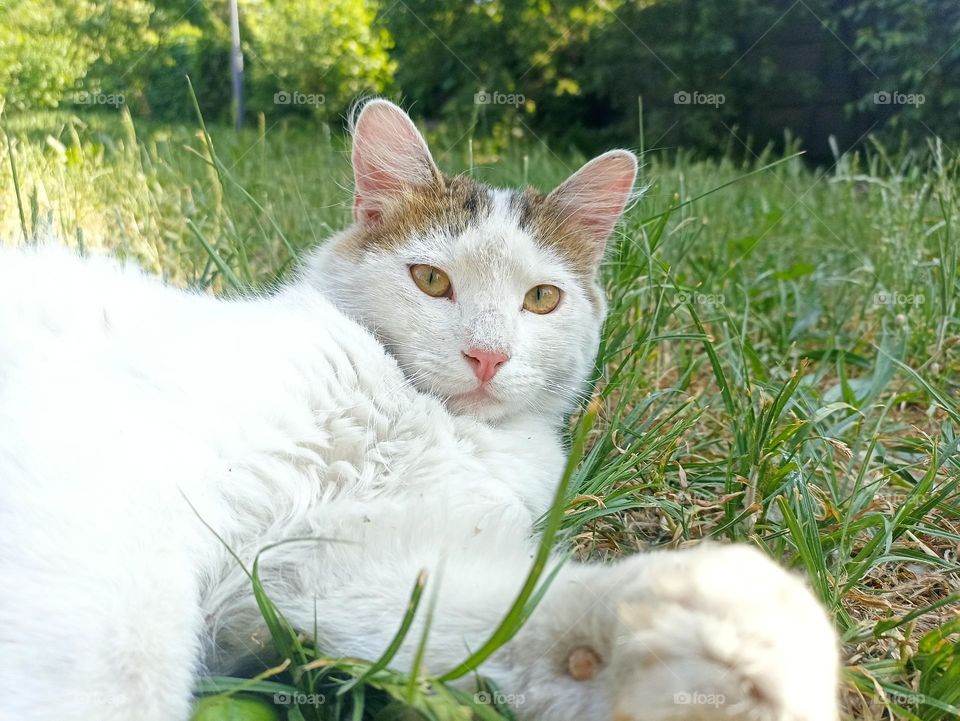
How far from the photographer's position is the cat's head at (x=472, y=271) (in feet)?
5.45

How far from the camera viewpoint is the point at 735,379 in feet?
7.64

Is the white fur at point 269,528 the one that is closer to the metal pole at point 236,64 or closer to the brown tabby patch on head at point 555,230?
the brown tabby patch on head at point 555,230

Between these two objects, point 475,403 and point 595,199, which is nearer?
point 475,403

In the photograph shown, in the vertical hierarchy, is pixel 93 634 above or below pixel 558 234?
below

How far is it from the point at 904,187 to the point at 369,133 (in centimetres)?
306

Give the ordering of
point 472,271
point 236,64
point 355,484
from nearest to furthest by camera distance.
A: point 355,484
point 472,271
point 236,64

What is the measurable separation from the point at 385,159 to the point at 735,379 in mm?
1268

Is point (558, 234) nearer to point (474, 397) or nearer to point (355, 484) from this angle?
point (474, 397)

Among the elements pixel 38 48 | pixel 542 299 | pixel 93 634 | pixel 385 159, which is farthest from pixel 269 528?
pixel 38 48

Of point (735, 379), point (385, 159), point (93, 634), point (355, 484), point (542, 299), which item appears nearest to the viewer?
point (93, 634)

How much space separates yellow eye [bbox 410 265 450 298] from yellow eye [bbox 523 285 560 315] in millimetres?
211

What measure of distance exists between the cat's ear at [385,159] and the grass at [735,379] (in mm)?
367

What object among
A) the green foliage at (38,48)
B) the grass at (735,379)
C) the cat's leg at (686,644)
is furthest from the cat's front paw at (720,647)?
the green foliage at (38,48)

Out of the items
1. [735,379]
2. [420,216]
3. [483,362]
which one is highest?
[420,216]
